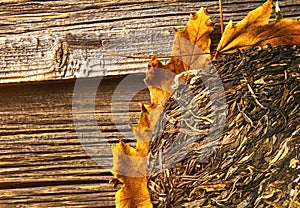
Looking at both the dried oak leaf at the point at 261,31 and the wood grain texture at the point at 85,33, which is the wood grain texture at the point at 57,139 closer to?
the wood grain texture at the point at 85,33

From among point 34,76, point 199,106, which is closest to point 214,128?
point 199,106

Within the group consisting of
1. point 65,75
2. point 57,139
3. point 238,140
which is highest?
point 65,75

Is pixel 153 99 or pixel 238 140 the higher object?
pixel 153 99

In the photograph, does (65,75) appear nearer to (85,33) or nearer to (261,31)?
(85,33)

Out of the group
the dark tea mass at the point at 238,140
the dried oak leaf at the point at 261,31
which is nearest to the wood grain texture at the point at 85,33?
the dried oak leaf at the point at 261,31

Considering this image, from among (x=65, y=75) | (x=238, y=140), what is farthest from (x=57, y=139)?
(x=238, y=140)

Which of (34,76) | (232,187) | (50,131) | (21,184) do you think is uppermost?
(34,76)

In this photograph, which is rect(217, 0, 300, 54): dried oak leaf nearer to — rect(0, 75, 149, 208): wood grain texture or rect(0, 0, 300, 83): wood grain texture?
rect(0, 0, 300, 83): wood grain texture

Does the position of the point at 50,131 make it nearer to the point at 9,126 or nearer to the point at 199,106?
the point at 9,126
